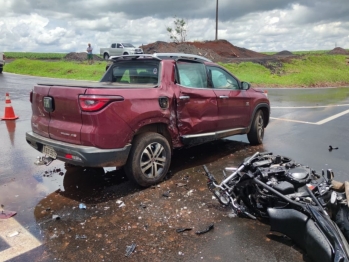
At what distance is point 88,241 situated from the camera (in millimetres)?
3504

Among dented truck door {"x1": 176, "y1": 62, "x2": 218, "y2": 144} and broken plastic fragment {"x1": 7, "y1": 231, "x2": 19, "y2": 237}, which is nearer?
→ broken plastic fragment {"x1": 7, "y1": 231, "x2": 19, "y2": 237}

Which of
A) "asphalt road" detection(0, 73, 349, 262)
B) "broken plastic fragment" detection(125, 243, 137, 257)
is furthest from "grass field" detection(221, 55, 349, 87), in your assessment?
"broken plastic fragment" detection(125, 243, 137, 257)

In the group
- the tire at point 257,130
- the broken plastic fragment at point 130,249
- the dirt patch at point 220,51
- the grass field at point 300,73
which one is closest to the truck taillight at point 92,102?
the broken plastic fragment at point 130,249

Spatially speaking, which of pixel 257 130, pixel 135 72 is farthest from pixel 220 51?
pixel 135 72

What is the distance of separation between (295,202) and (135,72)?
3.33m

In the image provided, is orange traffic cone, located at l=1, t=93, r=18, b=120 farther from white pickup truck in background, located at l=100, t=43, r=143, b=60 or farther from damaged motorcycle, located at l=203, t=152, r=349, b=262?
white pickup truck in background, located at l=100, t=43, r=143, b=60

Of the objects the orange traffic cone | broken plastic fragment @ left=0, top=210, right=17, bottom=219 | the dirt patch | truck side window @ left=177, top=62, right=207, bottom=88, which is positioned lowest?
broken plastic fragment @ left=0, top=210, right=17, bottom=219

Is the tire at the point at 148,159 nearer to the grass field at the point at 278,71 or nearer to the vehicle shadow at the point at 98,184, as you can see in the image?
the vehicle shadow at the point at 98,184

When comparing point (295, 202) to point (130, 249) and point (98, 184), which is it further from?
point (98, 184)

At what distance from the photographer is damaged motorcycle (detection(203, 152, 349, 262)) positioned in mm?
2946

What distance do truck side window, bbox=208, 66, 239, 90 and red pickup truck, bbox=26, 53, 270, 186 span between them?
0.02 m

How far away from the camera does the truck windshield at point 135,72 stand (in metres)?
5.21

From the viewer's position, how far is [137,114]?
4496 mm

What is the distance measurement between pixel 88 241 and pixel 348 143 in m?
6.18
